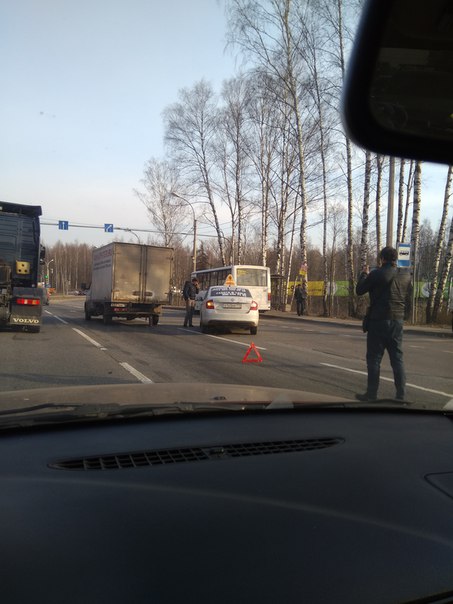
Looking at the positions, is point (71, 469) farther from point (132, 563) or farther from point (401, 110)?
point (401, 110)

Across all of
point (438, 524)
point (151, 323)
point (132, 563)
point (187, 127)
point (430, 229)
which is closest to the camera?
point (132, 563)

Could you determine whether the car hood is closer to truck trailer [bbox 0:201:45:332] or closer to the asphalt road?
the asphalt road

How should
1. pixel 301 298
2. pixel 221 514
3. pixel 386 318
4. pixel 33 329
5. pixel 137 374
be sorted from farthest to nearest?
pixel 301 298 < pixel 33 329 < pixel 137 374 < pixel 386 318 < pixel 221 514

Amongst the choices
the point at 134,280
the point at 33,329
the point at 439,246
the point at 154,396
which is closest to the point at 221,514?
the point at 154,396

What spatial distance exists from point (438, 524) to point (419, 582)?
0.46m

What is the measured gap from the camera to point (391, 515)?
2.46 meters

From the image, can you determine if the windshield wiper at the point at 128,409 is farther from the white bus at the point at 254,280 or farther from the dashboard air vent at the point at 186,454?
the white bus at the point at 254,280

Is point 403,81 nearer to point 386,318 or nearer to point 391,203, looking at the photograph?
point 386,318

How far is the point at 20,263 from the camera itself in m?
15.1

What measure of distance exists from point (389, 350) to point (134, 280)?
1431 cm

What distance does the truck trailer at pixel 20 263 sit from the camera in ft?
47.7

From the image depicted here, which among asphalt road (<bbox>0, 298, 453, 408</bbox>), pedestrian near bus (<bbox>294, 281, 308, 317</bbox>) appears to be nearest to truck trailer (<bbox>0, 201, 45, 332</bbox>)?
asphalt road (<bbox>0, 298, 453, 408</bbox>)

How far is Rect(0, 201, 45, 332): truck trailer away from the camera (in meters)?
14.5

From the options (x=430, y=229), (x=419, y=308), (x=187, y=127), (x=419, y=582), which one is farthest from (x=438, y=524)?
(x=430, y=229)
